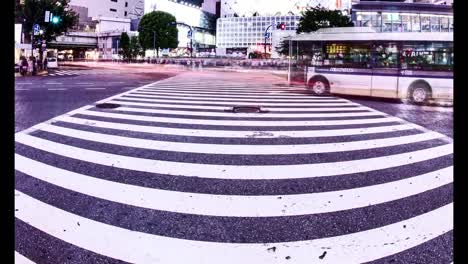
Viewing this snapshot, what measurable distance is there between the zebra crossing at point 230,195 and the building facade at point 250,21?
134392 millimetres

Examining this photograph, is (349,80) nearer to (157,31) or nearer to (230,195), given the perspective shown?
(230,195)

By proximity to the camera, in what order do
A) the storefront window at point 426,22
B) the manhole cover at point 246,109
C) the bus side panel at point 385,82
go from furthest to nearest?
the storefront window at point 426,22, the bus side panel at point 385,82, the manhole cover at point 246,109

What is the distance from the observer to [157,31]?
87.3 metres

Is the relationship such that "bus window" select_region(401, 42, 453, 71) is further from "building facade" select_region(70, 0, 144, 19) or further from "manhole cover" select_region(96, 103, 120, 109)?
"building facade" select_region(70, 0, 144, 19)

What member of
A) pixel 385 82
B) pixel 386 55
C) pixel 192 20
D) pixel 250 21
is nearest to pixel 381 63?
pixel 386 55

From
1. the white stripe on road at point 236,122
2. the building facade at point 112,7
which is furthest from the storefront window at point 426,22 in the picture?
the building facade at point 112,7

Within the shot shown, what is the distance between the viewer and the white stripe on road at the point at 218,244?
11.2ft

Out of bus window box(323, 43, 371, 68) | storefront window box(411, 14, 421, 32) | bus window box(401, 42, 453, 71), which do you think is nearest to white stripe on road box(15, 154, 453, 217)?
bus window box(401, 42, 453, 71)

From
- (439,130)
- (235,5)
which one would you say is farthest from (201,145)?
(235,5)

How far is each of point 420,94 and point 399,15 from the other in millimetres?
66199

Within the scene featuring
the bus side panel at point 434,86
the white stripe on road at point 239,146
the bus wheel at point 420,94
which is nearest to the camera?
the white stripe on road at point 239,146

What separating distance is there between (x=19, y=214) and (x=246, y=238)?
2743mm

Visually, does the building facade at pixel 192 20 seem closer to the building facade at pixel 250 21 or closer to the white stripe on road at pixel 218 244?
the building facade at pixel 250 21

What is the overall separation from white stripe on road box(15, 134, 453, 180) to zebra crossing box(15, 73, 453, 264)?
23mm
